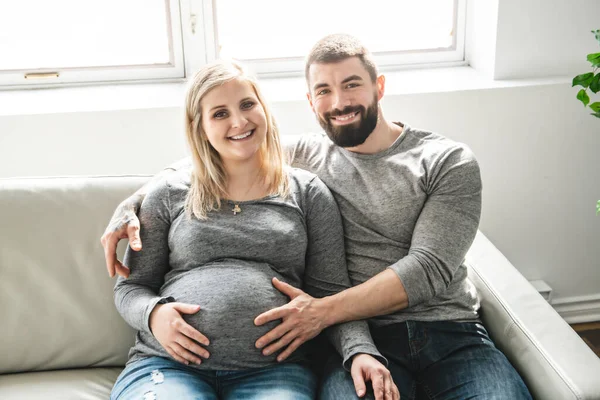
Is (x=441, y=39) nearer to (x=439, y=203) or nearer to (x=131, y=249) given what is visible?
(x=439, y=203)

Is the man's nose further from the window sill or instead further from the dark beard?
the window sill

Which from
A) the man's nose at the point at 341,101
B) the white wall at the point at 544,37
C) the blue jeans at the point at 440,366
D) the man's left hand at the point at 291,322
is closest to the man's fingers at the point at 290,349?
the man's left hand at the point at 291,322

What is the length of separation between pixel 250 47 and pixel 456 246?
1.18 m

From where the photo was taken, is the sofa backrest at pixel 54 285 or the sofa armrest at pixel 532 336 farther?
the sofa backrest at pixel 54 285

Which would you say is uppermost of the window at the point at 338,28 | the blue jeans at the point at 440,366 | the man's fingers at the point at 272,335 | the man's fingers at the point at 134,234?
the window at the point at 338,28

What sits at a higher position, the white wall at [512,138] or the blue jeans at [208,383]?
the white wall at [512,138]

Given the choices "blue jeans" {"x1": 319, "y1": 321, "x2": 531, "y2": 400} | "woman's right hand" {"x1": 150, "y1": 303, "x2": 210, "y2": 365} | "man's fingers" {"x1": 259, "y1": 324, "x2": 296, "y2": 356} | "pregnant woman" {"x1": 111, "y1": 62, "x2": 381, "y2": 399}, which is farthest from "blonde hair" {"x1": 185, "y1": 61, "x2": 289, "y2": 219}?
"blue jeans" {"x1": 319, "y1": 321, "x2": 531, "y2": 400}

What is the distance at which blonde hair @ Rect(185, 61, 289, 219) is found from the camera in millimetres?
1682

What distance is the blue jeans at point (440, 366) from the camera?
1535 mm

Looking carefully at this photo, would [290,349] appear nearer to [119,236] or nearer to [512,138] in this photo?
[119,236]

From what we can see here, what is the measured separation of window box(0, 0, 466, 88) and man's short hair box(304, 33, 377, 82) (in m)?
0.69

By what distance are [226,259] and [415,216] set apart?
48 cm

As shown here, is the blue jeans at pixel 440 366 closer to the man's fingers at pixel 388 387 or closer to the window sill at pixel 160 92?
the man's fingers at pixel 388 387

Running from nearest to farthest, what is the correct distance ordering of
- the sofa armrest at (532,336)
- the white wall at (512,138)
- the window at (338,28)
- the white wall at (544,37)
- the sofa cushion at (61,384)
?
the sofa armrest at (532,336) < the sofa cushion at (61,384) < the white wall at (512,138) < the white wall at (544,37) < the window at (338,28)
